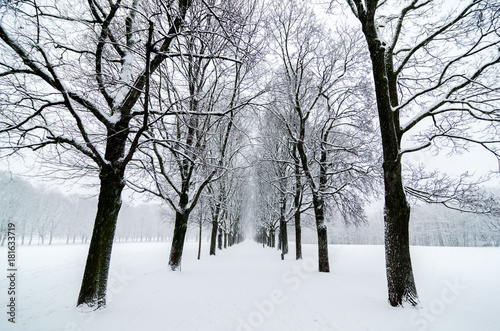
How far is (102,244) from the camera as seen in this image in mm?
4402

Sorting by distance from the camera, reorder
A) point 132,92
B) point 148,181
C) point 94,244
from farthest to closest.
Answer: point 148,181 → point 132,92 → point 94,244

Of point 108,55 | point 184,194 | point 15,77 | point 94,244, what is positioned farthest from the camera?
point 184,194

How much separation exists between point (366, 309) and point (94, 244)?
19.8ft

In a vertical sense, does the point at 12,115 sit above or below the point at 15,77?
below

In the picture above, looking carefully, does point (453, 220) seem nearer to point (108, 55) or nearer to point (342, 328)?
point (342, 328)

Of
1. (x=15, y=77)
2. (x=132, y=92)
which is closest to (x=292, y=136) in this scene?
(x=132, y=92)

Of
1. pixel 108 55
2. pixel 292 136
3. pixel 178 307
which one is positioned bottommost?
pixel 178 307

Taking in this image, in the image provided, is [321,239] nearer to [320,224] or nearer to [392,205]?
[320,224]

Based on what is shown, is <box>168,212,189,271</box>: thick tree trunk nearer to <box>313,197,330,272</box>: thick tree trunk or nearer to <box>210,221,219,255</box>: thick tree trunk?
<box>313,197,330,272</box>: thick tree trunk

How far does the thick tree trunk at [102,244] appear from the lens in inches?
165

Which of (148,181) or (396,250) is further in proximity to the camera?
(148,181)

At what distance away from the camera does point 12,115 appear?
14.6ft

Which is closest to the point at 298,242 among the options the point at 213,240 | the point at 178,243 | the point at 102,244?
the point at 213,240

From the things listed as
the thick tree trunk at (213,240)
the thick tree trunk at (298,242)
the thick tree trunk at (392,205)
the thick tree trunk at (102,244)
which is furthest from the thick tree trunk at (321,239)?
the thick tree trunk at (213,240)
